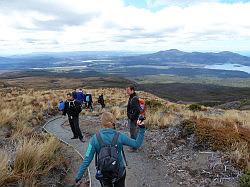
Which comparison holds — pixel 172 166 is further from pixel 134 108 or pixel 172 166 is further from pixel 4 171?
pixel 4 171

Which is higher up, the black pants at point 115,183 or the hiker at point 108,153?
the hiker at point 108,153

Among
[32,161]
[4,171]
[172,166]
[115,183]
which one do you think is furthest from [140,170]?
[115,183]

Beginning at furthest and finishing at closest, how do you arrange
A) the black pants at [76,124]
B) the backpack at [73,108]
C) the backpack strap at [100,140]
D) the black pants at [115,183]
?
1. the black pants at [76,124]
2. the backpack at [73,108]
3. the black pants at [115,183]
4. the backpack strap at [100,140]

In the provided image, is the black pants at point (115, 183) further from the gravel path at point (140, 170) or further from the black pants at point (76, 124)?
the black pants at point (76, 124)

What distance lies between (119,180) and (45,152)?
165 inches

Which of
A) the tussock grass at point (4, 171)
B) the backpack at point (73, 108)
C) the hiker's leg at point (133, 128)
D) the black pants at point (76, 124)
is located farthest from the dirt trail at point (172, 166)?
the tussock grass at point (4, 171)

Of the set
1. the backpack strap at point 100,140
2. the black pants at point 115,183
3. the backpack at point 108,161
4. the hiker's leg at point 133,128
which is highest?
the backpack strap at point 100,140

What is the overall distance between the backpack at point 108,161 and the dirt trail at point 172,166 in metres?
3.32

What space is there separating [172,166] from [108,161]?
538cm

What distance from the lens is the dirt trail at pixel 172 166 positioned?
8883mm

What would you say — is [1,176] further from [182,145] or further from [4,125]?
[4,125]

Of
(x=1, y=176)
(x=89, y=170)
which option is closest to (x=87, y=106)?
(x=89, y=170)

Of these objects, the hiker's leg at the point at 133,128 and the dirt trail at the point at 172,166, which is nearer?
the dirt trail at the point at 172,166

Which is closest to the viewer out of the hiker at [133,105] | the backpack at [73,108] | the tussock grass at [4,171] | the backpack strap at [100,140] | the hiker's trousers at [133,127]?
the backpack strap at [100,140]
